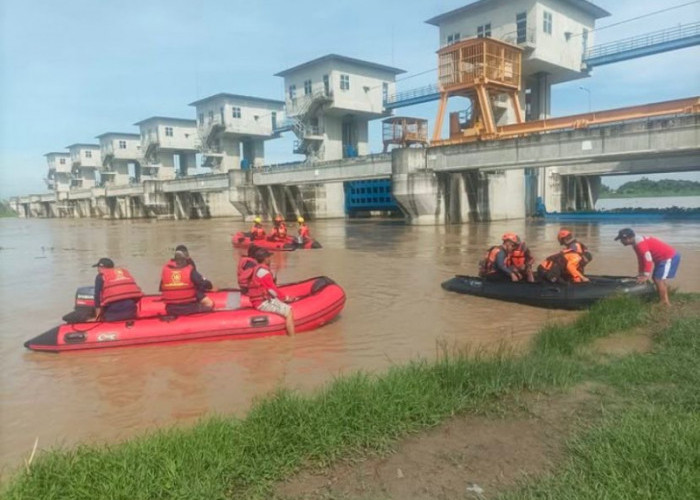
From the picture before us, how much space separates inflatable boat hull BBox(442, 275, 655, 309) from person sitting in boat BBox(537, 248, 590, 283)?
18 cm

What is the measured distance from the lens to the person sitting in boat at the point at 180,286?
24.2 feet

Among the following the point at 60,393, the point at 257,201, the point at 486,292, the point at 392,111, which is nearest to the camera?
the point at 60,393

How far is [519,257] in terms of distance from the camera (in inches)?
385

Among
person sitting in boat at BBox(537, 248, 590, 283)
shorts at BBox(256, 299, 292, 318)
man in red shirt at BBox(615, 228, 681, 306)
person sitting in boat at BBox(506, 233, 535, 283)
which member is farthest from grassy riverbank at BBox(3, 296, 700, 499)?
person sitting in boat at BBox(506, 233, 535, 283)

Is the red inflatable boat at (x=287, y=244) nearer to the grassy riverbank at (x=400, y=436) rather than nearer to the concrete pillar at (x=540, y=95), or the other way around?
the grassy riverbank at (x=400, y=436)

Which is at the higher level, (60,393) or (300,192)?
(300,192)

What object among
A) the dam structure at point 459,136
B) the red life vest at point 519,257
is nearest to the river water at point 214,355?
the red life vest at point 519,257

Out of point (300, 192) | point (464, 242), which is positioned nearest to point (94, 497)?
point (464, 242)

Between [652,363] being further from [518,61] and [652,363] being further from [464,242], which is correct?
[518,61]

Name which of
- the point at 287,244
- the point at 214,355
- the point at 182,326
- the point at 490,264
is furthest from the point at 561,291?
the point at 287,244

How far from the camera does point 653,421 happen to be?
342 cm

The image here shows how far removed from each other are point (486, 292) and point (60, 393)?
23.4 feet

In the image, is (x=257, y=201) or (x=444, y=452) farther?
(x=257, y=201)

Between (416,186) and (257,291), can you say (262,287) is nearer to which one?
(257,291)
